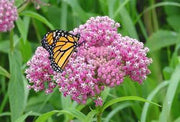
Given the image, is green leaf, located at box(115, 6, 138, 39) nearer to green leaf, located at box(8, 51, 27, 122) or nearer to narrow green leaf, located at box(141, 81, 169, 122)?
narrow green leaf, located at box(141, 81, 169, 122)

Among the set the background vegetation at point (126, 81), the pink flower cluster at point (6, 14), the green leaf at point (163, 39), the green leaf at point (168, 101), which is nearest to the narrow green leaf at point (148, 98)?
the background vegetation at point (126, 81)

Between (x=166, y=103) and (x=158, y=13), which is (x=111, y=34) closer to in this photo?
(x=166, y=103)

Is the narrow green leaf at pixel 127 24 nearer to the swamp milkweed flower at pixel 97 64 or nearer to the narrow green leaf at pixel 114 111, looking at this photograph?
the narrow green leaf at pixel 114 111

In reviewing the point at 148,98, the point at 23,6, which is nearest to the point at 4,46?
the point at 23,6

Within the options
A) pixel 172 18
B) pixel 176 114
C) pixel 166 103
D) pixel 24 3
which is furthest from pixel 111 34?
pixel 172 18

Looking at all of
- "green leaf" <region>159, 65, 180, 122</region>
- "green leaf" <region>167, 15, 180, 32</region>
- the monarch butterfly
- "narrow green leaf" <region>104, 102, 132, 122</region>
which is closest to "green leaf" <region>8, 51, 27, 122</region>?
the monarch butterfly

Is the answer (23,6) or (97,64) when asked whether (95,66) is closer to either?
(97,64)
